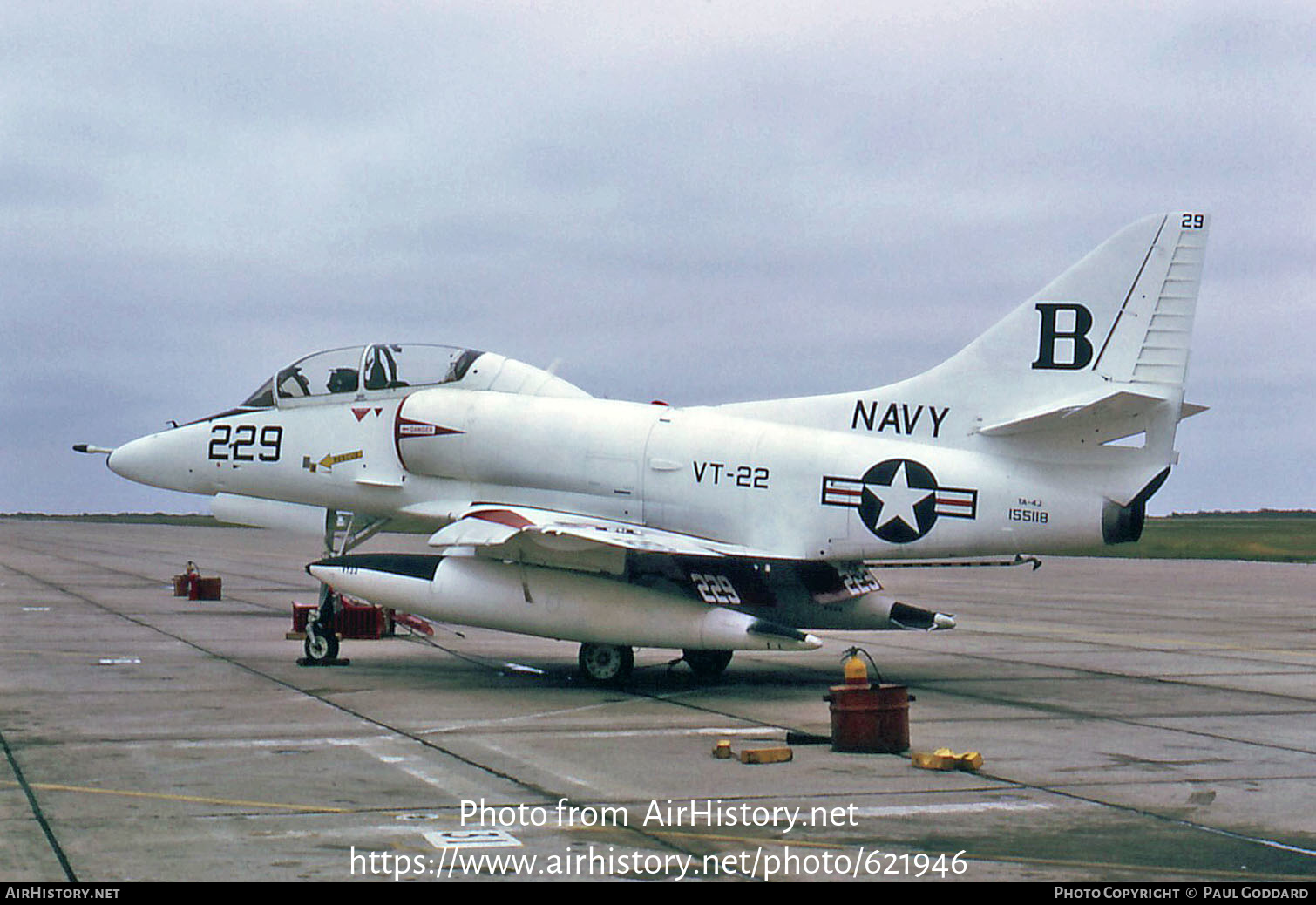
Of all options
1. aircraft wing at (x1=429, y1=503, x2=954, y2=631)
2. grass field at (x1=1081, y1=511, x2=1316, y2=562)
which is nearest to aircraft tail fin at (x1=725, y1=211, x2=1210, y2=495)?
aircraft wing at (x1=429, y1=503, x2=954, y2=631)

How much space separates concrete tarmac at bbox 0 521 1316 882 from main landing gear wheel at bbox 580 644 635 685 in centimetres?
28

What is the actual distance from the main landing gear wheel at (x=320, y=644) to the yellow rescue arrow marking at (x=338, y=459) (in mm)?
1905

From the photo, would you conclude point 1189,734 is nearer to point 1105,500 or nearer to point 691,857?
point 1105,500

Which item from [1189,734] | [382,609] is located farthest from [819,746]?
[382,609]

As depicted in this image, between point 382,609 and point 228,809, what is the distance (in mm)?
12462

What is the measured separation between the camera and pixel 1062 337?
1488 centimetres

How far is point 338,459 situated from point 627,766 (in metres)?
7.72

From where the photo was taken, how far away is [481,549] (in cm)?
1488

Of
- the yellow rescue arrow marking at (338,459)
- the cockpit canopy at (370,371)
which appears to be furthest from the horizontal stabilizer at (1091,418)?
the yellow rescue arrow marking at (338,459)

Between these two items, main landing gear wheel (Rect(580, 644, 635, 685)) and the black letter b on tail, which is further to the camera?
main landing gear wheel (Rect(580, 644, 635, 685))

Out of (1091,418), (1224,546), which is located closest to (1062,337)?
(1091,418)

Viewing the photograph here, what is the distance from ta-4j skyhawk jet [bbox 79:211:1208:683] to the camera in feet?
47.5

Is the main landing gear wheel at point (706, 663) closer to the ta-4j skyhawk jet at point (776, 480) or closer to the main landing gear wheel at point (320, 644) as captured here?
the ta-4j skyhawk jet at point (776, 480)

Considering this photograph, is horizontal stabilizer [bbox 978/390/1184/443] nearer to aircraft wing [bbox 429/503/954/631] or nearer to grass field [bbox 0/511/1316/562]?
aircraft wing [bbox 429/503/954/631]
